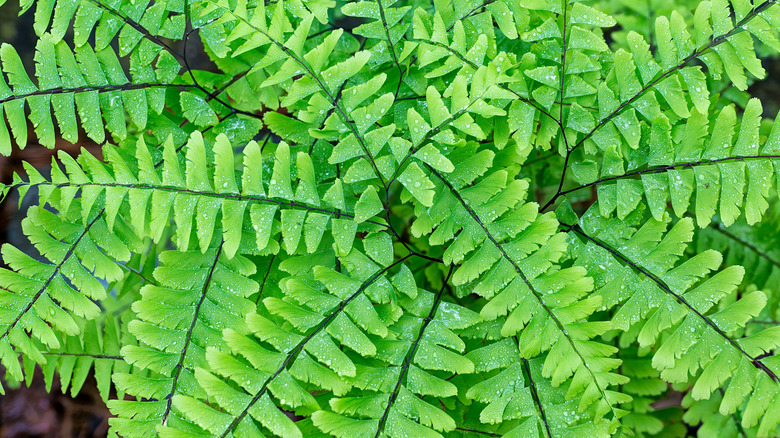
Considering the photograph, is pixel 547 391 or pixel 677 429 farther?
pixel 677 429

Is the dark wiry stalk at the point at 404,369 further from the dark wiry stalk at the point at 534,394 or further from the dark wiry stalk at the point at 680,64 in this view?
the dark wiry stalk at the point at 680,64

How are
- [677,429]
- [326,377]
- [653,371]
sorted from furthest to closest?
1. [677,429]
2. [653,371]
3. [326,377]

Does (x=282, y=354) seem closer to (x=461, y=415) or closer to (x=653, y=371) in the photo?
(x=461, y=415)

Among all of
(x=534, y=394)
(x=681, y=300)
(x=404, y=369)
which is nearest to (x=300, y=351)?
(x=404, y=369)

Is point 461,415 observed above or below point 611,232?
below

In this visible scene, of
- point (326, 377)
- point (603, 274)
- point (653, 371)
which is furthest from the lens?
point (653, 371)

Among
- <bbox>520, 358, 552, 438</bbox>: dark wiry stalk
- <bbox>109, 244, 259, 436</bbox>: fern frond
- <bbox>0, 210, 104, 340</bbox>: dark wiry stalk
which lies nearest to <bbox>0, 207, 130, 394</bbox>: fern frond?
<bbox>0, 210, 104, 340</bbox>: dark wiry stalk

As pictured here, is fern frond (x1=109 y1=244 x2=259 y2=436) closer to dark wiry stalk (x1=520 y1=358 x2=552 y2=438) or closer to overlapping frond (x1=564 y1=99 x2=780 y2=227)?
dark wiry stalk (x1=520 y1=358 x2=552 y2=438)

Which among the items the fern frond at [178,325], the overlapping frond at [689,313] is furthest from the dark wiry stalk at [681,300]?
the fern frond at [178,325]

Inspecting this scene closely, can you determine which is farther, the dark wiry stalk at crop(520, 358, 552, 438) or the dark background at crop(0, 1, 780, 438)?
the dark background at crop(0, 1, 780, 438)

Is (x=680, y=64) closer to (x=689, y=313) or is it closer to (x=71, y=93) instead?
(x=689, y=313)

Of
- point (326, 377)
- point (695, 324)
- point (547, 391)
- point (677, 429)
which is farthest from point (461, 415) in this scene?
point (677, 429)
